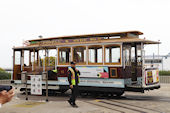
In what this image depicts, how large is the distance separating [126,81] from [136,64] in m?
1.57

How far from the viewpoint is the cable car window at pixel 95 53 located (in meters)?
12.3

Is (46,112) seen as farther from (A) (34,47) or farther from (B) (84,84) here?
(A) (34,47)

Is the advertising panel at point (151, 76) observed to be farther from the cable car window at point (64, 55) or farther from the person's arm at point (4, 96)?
the person's arm at point (4, 96)

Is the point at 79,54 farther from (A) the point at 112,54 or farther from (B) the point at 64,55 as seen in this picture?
(A) the point at 112,54

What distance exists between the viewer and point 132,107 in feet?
30.9

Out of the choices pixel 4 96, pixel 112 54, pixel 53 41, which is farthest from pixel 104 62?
pixel 4 96

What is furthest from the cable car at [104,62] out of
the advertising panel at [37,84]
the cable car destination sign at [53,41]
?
the advertising panel at [37,84]

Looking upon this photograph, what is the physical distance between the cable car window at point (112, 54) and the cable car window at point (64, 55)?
217 centimetres

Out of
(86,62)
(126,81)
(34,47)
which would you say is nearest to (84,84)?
(86,62)

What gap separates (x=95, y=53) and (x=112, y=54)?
97 cm

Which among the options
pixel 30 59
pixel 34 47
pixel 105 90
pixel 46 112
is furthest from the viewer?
pixel 30 59

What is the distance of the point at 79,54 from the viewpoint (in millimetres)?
12648

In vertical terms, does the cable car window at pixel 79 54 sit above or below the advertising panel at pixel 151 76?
above

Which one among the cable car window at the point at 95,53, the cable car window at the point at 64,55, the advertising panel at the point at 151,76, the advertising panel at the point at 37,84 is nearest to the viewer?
the advertising panel at the point at 37,84
